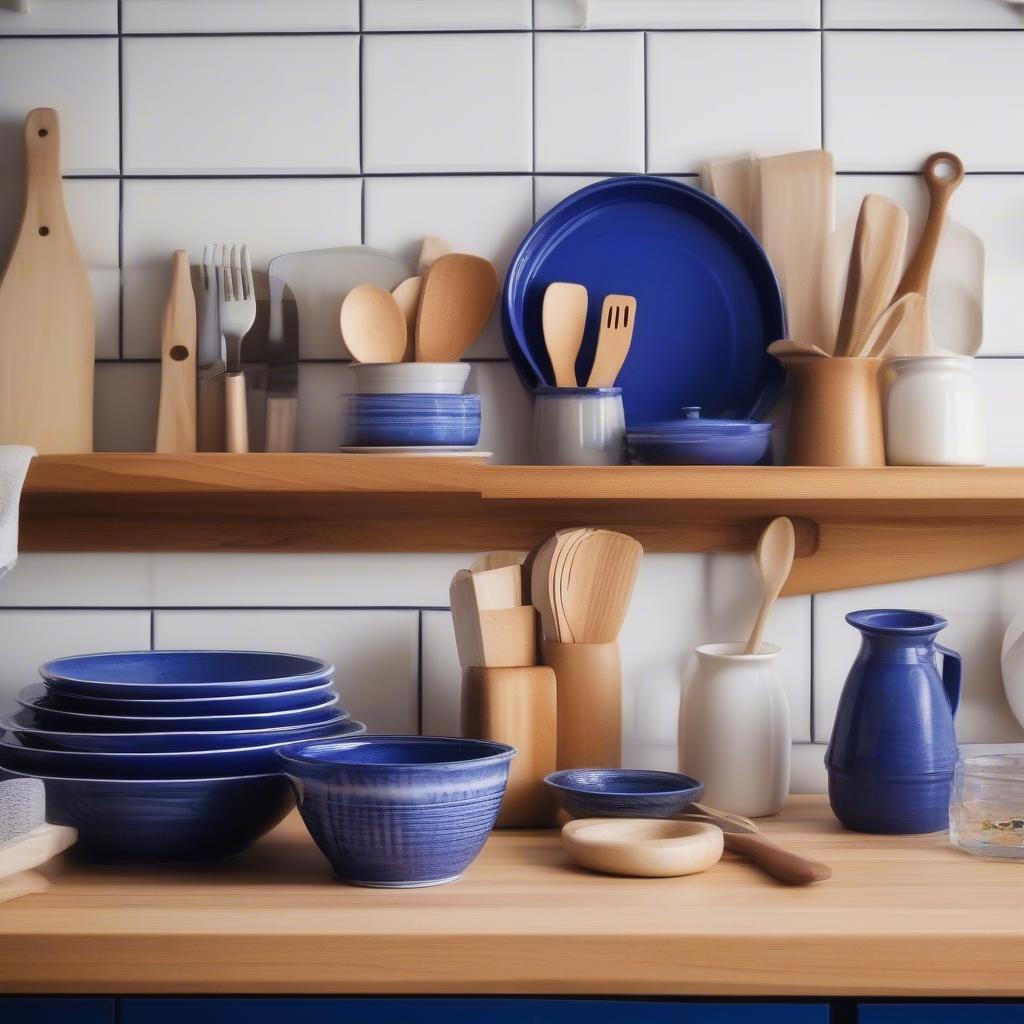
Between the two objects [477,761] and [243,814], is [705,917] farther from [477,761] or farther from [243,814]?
[243,814]

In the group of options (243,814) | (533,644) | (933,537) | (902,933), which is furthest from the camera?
(933,537)

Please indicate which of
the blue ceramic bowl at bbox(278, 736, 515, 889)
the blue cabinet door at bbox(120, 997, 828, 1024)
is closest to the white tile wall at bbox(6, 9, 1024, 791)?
the blue ceramic bowl at bbox(278, 736, 515, 889)

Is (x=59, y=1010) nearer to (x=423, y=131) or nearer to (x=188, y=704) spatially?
(x=188, y=704)

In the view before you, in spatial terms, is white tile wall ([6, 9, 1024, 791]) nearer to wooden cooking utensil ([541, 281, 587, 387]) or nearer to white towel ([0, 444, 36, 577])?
wooden cooking utensil ([541, 281, 587, 387])

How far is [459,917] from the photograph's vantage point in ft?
3.04

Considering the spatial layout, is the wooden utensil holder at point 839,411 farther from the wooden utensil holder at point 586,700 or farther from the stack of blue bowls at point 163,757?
the stack of blue bowls at point 163,757

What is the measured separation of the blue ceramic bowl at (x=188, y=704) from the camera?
1073mm

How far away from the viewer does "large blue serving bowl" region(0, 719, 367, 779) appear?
1.04m

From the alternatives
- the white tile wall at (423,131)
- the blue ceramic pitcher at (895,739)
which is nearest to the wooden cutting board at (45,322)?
the white tile wall at (423,131)

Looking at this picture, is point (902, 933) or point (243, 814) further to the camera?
point (243, 814)

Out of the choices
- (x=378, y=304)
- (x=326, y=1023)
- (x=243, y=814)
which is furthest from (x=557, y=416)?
(x=326, y=1023)

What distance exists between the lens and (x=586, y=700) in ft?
4.00

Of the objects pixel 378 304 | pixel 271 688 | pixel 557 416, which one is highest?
pixel 378 304

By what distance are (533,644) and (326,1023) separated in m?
0.44
